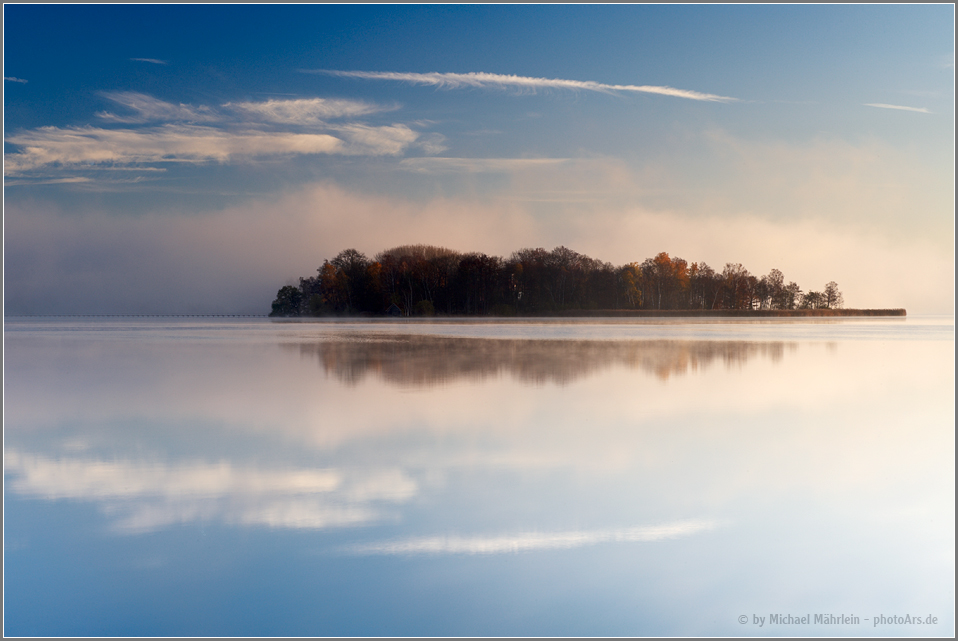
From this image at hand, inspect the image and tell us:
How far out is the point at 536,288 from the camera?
2990 inches

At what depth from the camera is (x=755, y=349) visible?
15898mm

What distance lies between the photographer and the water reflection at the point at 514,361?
10.1 metres

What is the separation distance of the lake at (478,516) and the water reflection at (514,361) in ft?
7.50

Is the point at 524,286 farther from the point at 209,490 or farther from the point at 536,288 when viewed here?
the point at 209,490

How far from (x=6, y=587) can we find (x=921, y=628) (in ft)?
14.6

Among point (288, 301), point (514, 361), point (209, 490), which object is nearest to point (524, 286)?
point (288, 301)

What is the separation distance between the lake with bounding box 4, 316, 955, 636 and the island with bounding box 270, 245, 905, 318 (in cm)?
6496

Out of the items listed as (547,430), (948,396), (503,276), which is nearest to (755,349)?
(948,396)

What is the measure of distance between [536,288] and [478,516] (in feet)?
238

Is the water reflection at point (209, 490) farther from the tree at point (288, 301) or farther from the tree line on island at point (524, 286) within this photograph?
the tree at point (288, 301)

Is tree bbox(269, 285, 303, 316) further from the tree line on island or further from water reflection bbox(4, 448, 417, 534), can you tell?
water reflection bbox(4, 448, 417, 534)

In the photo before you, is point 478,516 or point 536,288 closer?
point 478,516

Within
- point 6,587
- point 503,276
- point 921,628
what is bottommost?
point 921,628

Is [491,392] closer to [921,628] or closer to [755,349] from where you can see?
[921,628]
